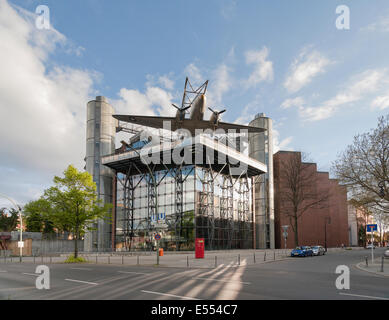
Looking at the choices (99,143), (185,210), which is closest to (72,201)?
(185,210)

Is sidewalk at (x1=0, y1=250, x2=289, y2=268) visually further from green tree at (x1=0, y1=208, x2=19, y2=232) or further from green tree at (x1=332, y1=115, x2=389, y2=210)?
green tree at (x1=0, y1=208, x2=19, y2=232)

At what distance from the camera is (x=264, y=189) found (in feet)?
198

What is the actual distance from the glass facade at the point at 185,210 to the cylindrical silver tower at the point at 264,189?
2432mm

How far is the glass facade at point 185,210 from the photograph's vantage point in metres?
46.0

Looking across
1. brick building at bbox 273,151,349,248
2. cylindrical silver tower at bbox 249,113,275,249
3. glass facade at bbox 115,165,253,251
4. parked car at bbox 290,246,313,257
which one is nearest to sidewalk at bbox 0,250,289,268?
parked car at bbox 290,246,313,257

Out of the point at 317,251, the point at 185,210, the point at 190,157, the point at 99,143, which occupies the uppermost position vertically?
the point at 99,143

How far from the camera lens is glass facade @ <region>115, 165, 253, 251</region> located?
46.0 metres

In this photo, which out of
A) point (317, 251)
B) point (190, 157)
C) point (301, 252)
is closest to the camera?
point (301, 252)

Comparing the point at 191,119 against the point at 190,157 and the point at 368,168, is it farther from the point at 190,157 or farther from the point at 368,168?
the point at 368,168

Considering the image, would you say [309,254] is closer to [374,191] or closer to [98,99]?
[374,191]

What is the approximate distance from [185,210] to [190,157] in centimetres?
765

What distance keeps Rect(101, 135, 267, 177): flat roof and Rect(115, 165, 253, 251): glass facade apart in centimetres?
119

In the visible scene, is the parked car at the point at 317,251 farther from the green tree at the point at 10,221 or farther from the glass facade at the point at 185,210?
the green tree at the point at 10,221
